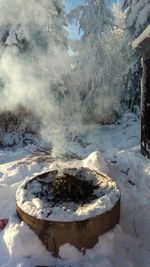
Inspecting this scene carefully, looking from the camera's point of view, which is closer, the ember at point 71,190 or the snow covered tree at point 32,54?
the ember at point 71,190

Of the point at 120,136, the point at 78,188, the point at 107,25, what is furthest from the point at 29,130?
the point at 78,188

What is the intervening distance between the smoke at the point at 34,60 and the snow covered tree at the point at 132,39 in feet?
10.5

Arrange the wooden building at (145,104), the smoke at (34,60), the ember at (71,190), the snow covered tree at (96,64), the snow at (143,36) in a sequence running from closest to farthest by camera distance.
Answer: the ember at (71,190) < the snow at (143,36) < the wooden building at (145,104) < the smoke at (34,60) < the snow covered tree at (96,64)

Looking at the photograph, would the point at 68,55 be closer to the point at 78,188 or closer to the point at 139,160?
the point at 139,160

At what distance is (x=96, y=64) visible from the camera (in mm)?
16047

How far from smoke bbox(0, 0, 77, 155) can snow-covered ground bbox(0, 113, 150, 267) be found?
7044 mm

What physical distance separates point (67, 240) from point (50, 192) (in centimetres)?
85

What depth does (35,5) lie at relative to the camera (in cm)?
1401

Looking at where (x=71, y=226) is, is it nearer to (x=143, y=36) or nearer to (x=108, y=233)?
(x=108, y=233)

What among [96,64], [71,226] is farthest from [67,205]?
[96,64]

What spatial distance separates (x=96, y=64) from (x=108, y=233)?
1282 cm

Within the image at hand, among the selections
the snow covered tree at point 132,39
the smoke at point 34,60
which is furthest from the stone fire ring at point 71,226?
the snow covered tree at point 132,39

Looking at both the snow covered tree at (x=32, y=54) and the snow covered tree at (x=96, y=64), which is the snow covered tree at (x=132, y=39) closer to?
the snow covered tree at (x=96, y=64)

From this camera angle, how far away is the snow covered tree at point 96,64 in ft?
51.9
